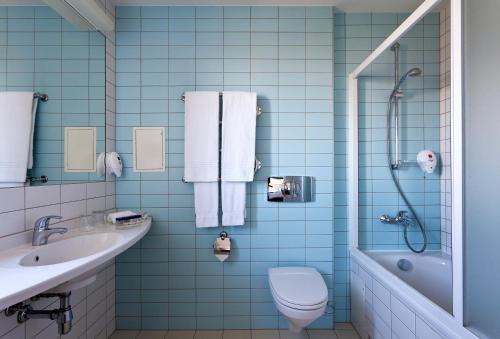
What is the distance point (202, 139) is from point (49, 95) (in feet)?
2.71

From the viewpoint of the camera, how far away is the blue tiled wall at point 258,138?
174cm

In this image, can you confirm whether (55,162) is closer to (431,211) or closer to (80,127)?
(80,127)

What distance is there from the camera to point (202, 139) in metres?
1.65

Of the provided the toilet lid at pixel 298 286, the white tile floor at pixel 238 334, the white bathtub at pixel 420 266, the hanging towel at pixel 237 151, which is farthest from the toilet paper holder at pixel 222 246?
the white bathtub at pixel 420 266

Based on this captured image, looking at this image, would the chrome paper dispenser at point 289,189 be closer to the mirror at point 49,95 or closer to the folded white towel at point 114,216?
the folded white towel at point 114,216

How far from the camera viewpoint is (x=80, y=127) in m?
1.45

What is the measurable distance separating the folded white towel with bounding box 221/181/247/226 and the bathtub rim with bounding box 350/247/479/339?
0.87m

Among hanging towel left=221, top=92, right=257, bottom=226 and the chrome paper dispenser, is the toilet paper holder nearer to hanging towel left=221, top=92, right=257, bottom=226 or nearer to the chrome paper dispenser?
hanging towel left=221, top=92, right=257, bottom=226

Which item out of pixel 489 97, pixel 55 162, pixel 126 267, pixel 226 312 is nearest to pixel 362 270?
pixel 226 312

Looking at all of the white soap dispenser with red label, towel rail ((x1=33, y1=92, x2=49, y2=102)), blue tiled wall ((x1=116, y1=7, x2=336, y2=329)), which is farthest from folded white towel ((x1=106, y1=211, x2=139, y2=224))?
the white soap dispenser with red label

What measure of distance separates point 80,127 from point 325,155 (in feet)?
5.24

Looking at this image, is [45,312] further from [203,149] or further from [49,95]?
[203,149]

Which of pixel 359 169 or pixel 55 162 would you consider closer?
pixel 55 162

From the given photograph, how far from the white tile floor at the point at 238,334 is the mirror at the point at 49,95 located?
3.66 ft
